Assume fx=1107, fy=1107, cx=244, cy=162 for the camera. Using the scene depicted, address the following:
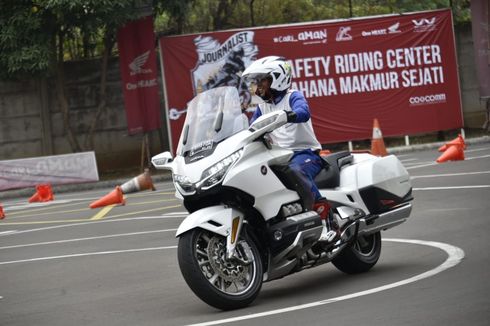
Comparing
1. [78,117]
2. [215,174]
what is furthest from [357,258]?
[78,117]

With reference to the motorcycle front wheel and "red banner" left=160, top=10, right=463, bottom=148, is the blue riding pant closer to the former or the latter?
the motorcycle front wheel

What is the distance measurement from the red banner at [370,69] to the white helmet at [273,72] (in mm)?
18446

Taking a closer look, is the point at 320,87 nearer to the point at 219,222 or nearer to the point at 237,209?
the point at 237,209

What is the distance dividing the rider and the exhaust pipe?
477 millimetres

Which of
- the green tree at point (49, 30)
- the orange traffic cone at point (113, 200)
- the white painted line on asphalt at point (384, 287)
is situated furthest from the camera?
the green tree at point (49, 30)

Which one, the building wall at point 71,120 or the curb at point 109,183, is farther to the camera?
the building wall at point 71,120

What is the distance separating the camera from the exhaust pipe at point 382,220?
30.9 feet

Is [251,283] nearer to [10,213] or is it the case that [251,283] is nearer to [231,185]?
[231,185]

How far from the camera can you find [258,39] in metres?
27.6

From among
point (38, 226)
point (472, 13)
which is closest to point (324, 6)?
point (472, 13)

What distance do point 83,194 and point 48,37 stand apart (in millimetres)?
5247

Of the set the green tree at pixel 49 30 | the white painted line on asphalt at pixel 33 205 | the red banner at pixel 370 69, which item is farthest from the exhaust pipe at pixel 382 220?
the red banner at pixel 370 69

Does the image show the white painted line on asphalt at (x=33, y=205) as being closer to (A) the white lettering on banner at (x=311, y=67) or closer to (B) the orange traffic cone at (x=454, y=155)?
(B) the orange traffic cone at (x=454, y=155)

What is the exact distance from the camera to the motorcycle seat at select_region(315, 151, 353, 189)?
932 cm
